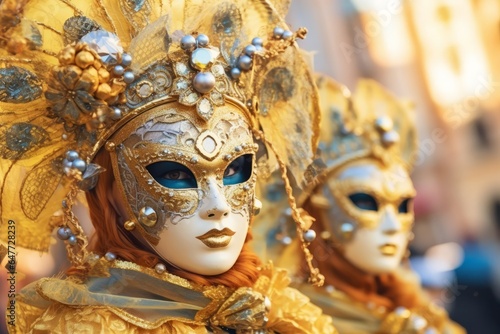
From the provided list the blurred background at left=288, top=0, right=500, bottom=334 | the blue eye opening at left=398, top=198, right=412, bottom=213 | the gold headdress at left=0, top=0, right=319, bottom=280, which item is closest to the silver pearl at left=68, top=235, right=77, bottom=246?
the gold headdress at left=0, top=0, right=319, bottom=280

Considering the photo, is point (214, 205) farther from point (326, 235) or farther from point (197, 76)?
point (326, 235)

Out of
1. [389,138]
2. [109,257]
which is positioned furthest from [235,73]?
[389,138]

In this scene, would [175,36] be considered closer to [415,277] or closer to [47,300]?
[47,300]

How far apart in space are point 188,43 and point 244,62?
21cm

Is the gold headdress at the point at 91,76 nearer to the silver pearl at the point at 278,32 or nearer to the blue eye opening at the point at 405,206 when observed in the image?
the silver pearl at the point at 278,32

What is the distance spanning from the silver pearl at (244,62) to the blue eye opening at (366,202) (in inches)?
53.4

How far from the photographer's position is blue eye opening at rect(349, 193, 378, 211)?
4.11 meters

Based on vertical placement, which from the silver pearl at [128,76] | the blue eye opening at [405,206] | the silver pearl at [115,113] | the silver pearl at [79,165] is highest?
the blue eye opening at [405,206]

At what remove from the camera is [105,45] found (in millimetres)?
2703

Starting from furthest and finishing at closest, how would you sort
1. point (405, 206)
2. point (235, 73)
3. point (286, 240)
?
point (405, 206)
point (286, 240)
point (235, 73)

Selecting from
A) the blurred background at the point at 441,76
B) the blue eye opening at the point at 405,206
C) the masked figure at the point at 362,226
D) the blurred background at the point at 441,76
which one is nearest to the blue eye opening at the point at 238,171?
the masked figure at the point at 362,226

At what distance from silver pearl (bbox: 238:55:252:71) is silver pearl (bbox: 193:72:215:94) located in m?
0.16

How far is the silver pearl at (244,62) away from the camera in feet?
9.52

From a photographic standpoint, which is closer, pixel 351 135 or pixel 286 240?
pixel 286 240
